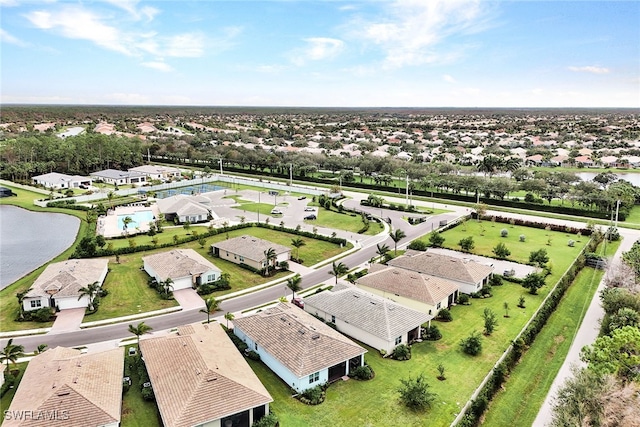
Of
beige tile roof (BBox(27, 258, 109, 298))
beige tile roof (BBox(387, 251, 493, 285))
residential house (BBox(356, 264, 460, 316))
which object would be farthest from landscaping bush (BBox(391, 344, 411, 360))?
beige tile roof (BBox(27, 258, 109, 298))

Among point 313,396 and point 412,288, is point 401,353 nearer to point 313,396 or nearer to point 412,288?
point 313,396

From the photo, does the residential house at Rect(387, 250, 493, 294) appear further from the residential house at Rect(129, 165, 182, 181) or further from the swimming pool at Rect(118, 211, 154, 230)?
the residential house at Rect(129, 165, 182, 181)

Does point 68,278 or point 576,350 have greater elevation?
point 68,278

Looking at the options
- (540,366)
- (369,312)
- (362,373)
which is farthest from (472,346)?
(362,373)

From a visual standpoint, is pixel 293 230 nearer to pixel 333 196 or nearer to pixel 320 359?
pixel 333 196

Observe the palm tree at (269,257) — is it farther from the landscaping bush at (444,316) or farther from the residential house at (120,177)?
the residential house at (120,177)

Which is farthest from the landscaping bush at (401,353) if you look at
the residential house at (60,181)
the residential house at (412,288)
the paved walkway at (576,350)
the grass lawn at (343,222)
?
the residential house at (60,181)

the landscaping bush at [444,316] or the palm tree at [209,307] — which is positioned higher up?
the palm tree at [209,307]
